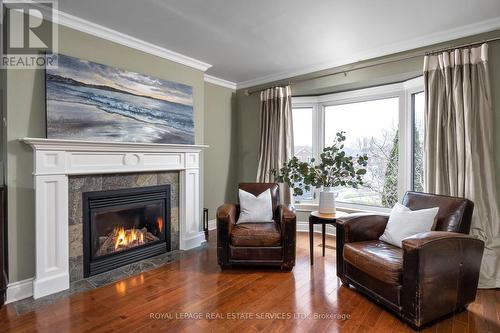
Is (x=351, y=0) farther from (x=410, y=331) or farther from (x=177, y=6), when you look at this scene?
(x=410, y=331)

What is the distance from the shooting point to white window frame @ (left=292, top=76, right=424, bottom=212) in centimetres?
360

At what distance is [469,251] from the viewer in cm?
206

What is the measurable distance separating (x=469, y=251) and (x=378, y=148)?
2109 millimetres

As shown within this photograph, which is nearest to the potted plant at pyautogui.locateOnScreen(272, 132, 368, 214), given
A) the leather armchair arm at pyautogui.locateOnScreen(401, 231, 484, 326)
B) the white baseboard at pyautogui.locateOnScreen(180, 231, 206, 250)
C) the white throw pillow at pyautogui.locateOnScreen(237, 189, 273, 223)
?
the white throw pillow at pyautogui.locateOnScreen(237, 189, 273, 223)

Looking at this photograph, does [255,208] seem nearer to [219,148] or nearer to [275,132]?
[275,132]

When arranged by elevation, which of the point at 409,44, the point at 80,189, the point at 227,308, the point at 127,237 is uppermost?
the point at 409,44

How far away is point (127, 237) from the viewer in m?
3.17

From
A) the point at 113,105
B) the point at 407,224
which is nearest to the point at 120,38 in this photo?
the point at 113,105

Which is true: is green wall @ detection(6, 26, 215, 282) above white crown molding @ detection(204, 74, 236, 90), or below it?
below

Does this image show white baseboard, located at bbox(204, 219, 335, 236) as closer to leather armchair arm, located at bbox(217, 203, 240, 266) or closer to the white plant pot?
the white plant pot

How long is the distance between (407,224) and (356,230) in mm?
434

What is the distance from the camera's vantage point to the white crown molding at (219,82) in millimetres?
4320

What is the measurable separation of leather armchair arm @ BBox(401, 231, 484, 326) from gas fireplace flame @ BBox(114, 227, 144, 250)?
2780 millimetres

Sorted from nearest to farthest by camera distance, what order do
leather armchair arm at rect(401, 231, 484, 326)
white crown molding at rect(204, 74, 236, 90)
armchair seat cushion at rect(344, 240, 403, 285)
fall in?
leather armchair arm at rect(401, 231, 484, 326) → armchair seat cushion at rect(344, 240, 403, 285) → white crown molding at rect(204, 74, 236, 90)
